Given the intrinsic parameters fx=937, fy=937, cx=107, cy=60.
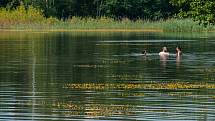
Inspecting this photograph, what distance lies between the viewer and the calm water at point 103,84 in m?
29.0

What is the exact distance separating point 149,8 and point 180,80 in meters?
95.9

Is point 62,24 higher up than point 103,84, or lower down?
lower down

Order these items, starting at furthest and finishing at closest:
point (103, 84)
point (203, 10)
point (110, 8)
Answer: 1. point (110, 8)
2. point (203, 10)
3. point (103, 84)

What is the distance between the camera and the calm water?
95.2 ft

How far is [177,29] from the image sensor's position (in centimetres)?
A: 10512

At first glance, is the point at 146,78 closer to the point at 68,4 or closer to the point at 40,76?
the point at 40,76

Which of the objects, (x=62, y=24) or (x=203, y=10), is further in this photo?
(x=62, y=24)

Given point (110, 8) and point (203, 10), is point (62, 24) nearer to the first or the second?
point (110, 8)

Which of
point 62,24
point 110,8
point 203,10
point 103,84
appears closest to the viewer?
point 103,84

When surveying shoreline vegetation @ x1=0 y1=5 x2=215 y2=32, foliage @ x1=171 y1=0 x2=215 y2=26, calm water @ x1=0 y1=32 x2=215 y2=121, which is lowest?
shoreline vegetation @ x1=0 y1=5 x2=215 y2=32

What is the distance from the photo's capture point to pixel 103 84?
39406 millimetres

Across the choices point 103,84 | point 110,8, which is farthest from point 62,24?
point 103,84

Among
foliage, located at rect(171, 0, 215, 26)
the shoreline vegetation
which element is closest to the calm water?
foliage, located at rect(171, 0, 215, 26)

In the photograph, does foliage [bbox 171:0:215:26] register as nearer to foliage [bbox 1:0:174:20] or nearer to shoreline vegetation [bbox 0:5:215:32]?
shoreline vegetation [bbox 0:5:215:32]
